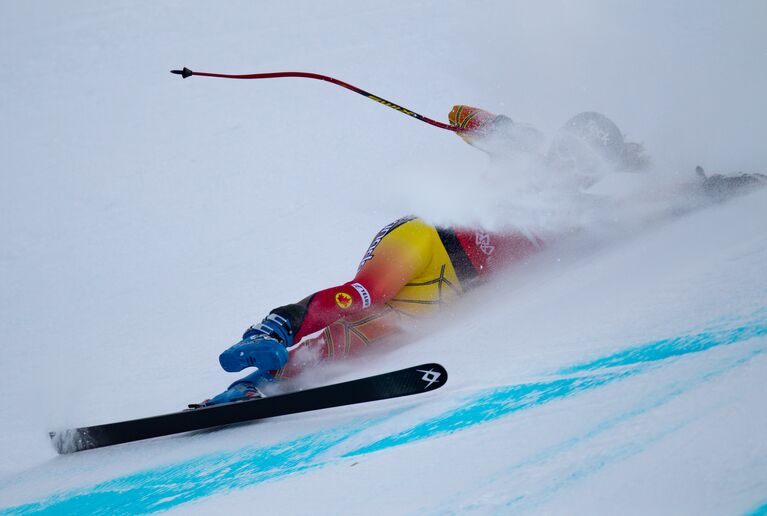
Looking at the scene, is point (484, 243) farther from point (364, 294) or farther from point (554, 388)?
point (554, 388)

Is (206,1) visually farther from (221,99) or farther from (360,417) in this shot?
(360,417)

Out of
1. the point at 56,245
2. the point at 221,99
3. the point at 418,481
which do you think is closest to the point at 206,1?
the point at 221,99

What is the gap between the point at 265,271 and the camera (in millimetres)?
3600

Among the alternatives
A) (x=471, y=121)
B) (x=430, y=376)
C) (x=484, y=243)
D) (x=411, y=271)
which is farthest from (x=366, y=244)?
(x=430, y=376)

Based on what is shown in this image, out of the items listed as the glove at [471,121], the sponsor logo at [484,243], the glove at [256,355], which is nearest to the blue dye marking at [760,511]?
the glove at [256,355]

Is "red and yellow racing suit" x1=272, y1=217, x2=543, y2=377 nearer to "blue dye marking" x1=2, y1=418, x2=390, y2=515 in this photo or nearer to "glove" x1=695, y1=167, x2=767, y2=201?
"blue dye marking" x1=2, y1=418, x2=390, y2=515

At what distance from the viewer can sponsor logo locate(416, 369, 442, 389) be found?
6.05 feet

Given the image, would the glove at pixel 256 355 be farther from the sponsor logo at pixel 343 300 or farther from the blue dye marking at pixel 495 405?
the blue dye marking at pixel 495 405

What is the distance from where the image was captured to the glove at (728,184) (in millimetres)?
2986

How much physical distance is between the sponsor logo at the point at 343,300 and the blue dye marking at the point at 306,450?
1.54ft

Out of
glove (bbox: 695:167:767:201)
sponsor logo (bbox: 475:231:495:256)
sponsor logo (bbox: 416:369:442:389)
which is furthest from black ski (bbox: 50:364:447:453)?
glove (bbox: 695:167:767:201)

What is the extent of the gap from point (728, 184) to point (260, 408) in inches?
76.8

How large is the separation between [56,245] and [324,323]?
105 inches

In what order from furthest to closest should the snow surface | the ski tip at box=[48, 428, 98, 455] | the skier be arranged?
the ski tip at box=[48, 428, 98, 455] → the skier → the snow surface
